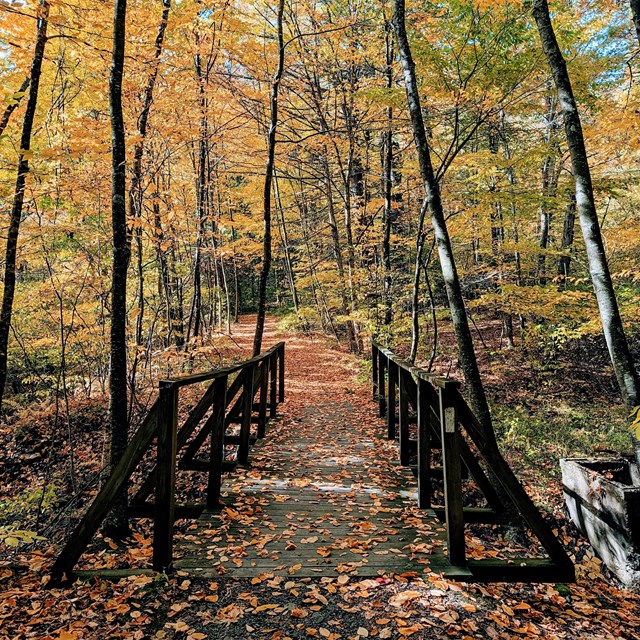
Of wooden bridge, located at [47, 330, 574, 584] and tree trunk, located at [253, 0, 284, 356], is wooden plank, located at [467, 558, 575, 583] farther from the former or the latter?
tree trunk, located at [253, 0, 284, 356]

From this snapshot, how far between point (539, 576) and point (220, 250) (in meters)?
7.46

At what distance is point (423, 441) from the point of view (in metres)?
4.11

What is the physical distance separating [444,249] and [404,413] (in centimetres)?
243

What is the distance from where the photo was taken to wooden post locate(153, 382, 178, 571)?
3078mm

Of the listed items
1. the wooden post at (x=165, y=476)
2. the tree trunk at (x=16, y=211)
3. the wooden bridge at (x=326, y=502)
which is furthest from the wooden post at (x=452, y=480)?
the tree trunk at (x=16, y=211)

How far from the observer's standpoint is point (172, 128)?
24.1 feet

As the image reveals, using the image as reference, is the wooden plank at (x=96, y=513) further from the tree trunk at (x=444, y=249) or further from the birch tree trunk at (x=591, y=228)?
the birch tree trunk at (x=591, y=228)

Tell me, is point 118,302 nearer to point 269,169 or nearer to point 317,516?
point 317,516

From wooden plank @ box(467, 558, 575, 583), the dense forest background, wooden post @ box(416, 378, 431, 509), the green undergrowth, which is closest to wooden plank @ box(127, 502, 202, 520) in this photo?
wooden post @ box(416, 378, 431, 509)

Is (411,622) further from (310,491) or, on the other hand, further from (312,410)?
(312,410)

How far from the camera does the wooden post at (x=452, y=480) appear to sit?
3123 millimetres

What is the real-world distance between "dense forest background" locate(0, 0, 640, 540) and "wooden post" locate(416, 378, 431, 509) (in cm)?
438

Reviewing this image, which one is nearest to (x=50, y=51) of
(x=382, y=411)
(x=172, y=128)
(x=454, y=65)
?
(x=172, y=128)

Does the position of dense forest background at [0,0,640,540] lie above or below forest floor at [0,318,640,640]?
above
